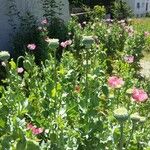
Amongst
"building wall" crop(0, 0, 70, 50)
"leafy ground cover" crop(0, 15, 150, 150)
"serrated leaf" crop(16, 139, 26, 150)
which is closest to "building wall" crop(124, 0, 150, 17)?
"building wall" crop(0, 0, 70, 50)

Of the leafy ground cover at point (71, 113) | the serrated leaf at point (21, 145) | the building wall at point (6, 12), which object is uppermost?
the serrated leaf at point (21, 145)

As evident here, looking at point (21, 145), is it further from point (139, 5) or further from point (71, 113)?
point (139, 5)

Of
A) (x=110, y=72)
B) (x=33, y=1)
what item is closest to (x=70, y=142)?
(x=110, y=72)

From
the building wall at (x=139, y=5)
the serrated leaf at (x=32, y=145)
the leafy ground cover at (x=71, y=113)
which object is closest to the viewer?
the serrated leaf at (x=32, y=145)

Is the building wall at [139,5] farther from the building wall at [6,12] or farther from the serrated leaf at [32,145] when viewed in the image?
the serrated leaf at [32,145]

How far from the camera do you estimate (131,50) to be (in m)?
9.98

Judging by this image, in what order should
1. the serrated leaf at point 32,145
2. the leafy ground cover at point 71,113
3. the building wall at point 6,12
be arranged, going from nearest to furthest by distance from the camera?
the serrated leaf at point 32,145 < the leafy ground cover at point 71,113 < the building wall at point 6,12

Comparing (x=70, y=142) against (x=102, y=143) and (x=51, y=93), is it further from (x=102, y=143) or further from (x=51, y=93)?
(x=51, y=93)

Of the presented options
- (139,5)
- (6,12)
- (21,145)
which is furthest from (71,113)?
(139,5)

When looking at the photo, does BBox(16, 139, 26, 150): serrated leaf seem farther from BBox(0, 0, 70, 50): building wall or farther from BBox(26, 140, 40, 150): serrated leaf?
BBox(0, 0, 70, 50): building wall

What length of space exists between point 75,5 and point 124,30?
78.2ft

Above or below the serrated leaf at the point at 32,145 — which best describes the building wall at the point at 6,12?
below

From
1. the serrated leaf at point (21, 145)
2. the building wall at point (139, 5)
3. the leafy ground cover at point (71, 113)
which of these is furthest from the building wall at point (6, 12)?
the building wall at point (139, 5)

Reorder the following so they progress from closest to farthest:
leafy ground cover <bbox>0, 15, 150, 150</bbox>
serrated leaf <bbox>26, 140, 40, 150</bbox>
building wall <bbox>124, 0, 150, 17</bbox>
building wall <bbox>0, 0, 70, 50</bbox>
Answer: serrated leaf <bbox>26, 140, 40, 150</bbox> < leafy ground cover <bbox>0, 15, 150, 150</bbox> < building wall <bbox>0, 0, 70, 50</bbox> < building wall <bbox>124, 0, 150, 17</bbox>
